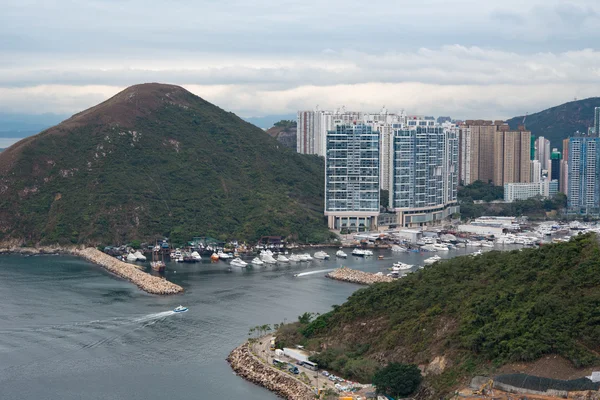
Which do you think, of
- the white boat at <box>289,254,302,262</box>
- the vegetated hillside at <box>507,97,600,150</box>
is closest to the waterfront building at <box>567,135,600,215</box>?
the white boat at <box>289,254,302,262</box>

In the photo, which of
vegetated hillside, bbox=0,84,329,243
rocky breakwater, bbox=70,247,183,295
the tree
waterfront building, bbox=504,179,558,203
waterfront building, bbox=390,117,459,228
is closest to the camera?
the tree

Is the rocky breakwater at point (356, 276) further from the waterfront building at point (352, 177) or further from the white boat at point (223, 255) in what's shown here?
the waterfront building at point (352, 177)

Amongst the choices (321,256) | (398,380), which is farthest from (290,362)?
(321,256)

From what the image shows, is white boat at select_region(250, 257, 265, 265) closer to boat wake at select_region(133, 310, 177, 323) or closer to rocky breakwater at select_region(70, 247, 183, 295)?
rocky breakwater at select_region(70, 247, 183, 295)

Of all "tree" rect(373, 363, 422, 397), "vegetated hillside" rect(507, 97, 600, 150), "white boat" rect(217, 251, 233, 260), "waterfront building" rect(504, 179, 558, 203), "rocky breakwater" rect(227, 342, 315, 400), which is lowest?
"rocky breakwater" rect(227, 342, 315, 400)

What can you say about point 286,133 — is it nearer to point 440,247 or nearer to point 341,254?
point 440,247

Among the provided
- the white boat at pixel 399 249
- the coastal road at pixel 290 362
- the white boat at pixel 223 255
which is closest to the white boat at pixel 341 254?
the white boat at pixel 399 249

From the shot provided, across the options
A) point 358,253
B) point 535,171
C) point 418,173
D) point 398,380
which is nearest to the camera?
point 398,380
